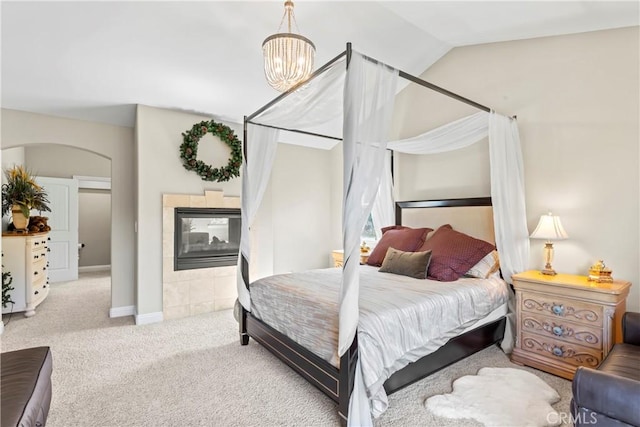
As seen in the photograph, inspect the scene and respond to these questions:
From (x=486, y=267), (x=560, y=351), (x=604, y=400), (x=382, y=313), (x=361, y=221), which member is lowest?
(x=560, y=351)

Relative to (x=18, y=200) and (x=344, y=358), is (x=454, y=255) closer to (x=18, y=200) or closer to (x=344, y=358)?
(x=344, y=358)

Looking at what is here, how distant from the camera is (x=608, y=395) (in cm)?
144

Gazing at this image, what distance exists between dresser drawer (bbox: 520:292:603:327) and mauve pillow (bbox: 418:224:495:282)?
1.72 feet

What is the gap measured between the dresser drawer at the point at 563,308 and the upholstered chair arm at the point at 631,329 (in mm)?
208

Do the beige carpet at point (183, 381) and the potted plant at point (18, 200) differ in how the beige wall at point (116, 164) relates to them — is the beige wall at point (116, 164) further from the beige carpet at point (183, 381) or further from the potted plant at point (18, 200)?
the potted plant at point (18, 200)

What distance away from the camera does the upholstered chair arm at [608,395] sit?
1390 mm

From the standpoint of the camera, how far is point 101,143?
4164 mm

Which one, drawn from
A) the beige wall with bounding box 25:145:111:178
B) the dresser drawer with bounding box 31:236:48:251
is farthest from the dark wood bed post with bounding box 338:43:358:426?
the beige wall with bounding box 25:145:111:178

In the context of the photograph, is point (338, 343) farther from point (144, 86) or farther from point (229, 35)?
point (144, 86)

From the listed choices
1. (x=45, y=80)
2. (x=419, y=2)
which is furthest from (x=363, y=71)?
(x=45, y=80)

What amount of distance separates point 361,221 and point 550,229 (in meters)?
2.02

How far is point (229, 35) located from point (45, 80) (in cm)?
201

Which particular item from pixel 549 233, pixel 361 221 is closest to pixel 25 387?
pixel 361 221

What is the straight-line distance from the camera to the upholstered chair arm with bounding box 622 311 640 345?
6.82 ft
